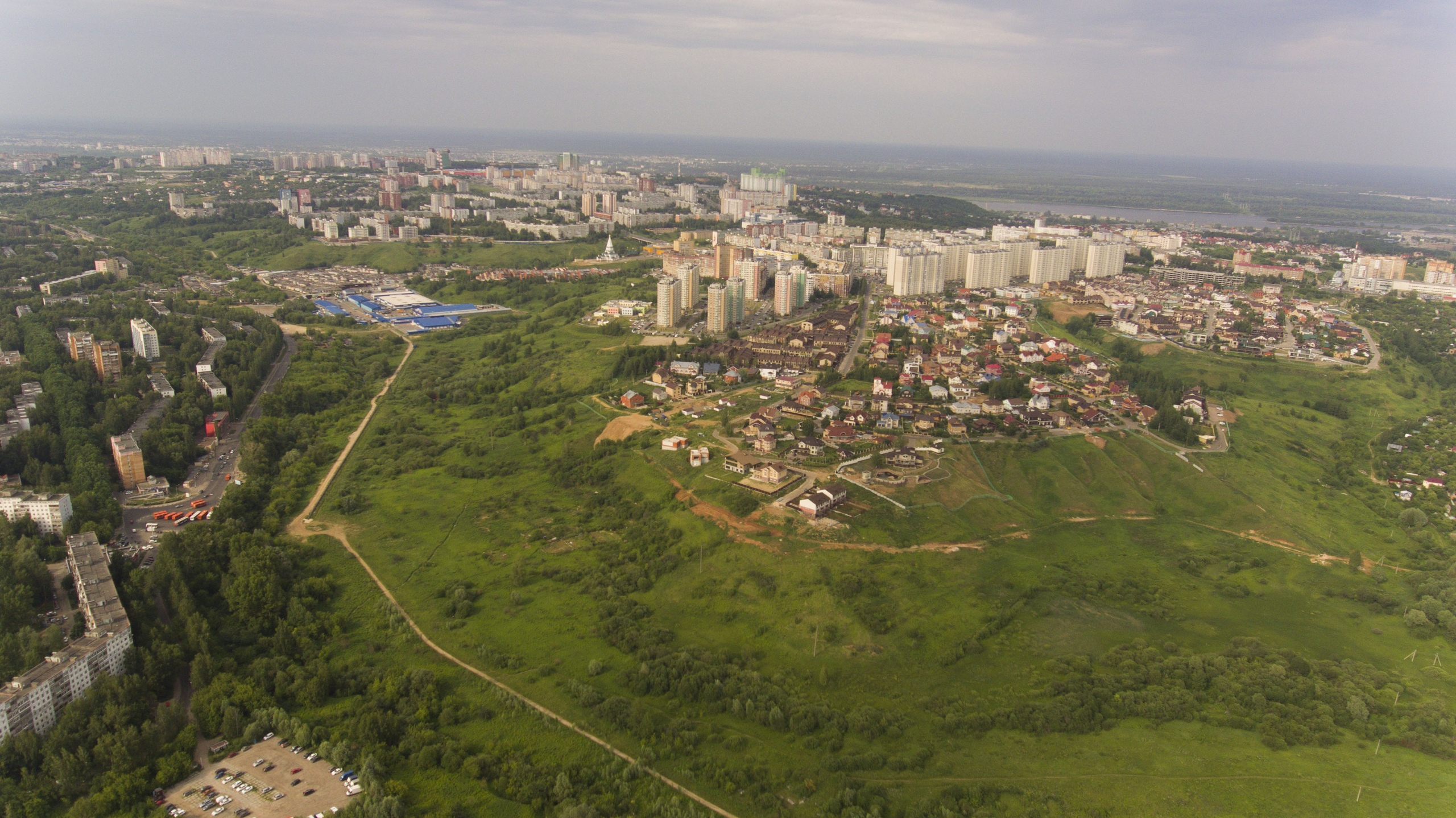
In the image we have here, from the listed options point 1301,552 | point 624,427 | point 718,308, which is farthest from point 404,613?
point 718,308

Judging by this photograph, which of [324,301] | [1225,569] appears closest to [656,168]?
[324,301]

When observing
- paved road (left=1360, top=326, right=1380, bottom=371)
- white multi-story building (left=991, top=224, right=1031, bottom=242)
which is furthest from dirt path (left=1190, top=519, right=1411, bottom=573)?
white multi-story building (left=991, top=224, right=1031, bottom=242)

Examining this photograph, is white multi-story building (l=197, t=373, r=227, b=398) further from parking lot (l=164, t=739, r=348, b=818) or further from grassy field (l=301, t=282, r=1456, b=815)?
parking lot (l=164, t=739, r=348, b=818)

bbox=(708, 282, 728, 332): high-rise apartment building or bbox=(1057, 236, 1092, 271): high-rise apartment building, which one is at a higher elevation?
bbox=(1057, 236, 1092, 271): high-rise apartment building

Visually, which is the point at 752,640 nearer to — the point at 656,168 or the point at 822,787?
the point at 822,787

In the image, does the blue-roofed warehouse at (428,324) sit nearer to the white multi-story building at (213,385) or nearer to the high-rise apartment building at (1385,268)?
the white multi-story building at (213,385)

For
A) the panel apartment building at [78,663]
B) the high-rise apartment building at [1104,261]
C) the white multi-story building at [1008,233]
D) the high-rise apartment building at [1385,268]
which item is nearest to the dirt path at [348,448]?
the panel apartment building at [78,663]
